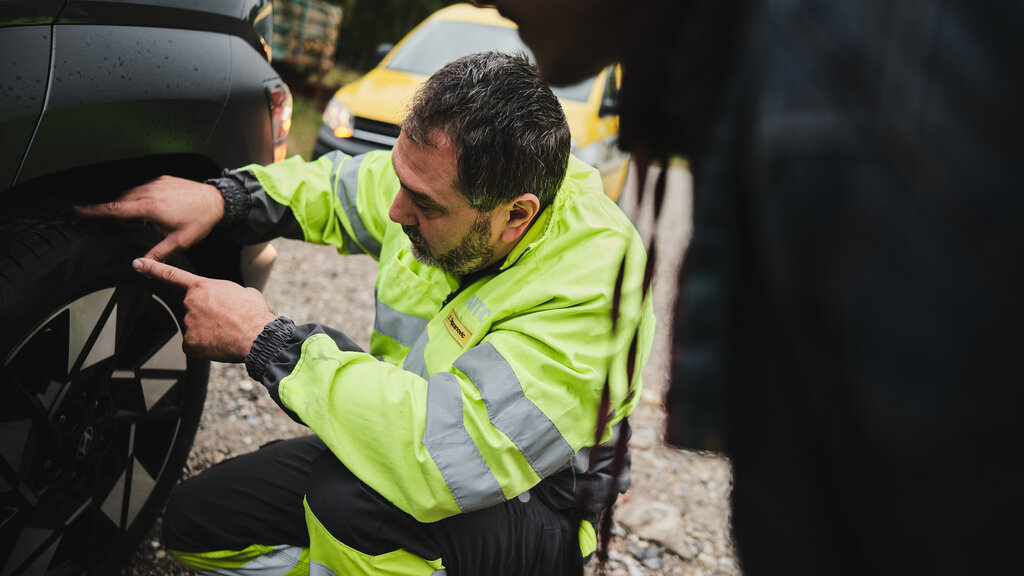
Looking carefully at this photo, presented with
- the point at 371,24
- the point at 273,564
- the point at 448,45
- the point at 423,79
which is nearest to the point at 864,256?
the point at 273,564

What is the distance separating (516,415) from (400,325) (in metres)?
0.57

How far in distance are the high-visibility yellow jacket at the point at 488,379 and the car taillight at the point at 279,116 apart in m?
0.74

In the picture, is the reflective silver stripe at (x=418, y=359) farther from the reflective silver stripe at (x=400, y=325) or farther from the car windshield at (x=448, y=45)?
the car windshield at (x=448, y=45)

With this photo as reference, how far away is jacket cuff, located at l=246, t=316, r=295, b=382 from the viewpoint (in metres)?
1.38

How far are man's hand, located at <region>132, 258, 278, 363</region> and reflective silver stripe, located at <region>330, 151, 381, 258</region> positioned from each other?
48 cm

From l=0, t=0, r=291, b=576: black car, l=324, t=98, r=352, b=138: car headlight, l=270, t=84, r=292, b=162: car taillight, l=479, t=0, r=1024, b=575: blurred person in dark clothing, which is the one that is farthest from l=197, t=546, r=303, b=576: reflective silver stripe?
l=324, t=98, r=352, b=138: car headlight

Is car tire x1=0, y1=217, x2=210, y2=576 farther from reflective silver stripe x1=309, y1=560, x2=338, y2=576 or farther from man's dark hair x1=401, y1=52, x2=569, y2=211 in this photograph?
man's dark hair x1=401, y1=52, x2=569, y2=211

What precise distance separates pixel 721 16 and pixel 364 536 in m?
1.24

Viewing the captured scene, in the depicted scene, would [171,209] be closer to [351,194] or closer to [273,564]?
[351,194]

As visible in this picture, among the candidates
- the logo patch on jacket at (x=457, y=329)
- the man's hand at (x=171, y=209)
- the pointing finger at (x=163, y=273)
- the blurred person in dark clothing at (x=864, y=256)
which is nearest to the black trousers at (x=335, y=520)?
the logo patch on jacket at (x=457, y=329)

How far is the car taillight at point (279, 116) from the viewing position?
6.29 ft

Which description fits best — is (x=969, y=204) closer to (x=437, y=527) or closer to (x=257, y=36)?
(x=437, y=527)

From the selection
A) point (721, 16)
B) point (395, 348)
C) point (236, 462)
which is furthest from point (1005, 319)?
point (236, 462)

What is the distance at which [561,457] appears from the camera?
137cm
